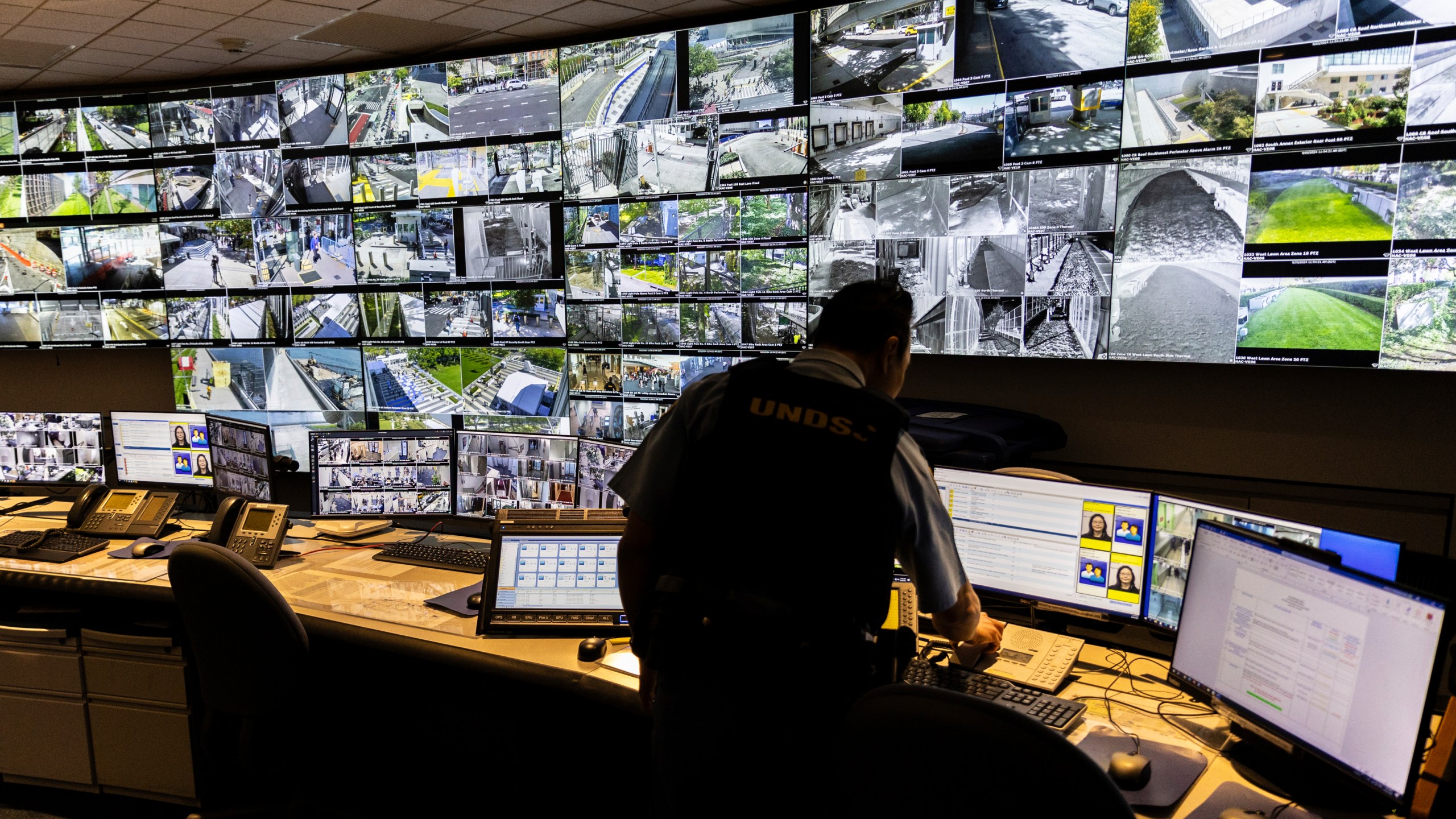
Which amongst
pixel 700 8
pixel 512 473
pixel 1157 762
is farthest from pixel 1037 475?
pixel 700 8

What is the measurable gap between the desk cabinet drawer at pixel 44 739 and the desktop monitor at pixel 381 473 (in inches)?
39.6

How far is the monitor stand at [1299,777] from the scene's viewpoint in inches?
55.5

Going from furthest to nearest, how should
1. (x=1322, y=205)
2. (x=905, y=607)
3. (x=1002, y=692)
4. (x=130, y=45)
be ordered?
(x=130, y=45) → (x=1322, y=205) → (x=905, y=607) → (x=1002, y=692)

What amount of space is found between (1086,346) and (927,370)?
71cm

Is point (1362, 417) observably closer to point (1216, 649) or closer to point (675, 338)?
point (1216, 649)

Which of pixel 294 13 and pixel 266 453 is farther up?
pixel 294 13

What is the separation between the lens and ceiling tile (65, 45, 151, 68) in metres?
4.41

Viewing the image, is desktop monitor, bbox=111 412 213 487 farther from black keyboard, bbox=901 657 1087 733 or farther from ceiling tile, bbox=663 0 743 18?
black keyboard, bbox=901 657 1087 733

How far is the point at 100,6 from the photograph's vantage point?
3670mm

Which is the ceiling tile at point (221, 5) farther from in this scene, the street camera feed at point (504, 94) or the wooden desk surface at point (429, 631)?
the wooden desk surface at point (429, 631)

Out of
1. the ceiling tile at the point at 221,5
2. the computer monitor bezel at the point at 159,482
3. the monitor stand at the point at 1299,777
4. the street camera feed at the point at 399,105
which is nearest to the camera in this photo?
the monitor stand at the point at 1299,777

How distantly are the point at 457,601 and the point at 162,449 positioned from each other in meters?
1.92

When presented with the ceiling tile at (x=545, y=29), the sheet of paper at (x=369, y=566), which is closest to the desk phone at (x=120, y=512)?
the sheet of paper at (x=369, y=566)

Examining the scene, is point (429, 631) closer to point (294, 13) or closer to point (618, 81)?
point (618, 81)
